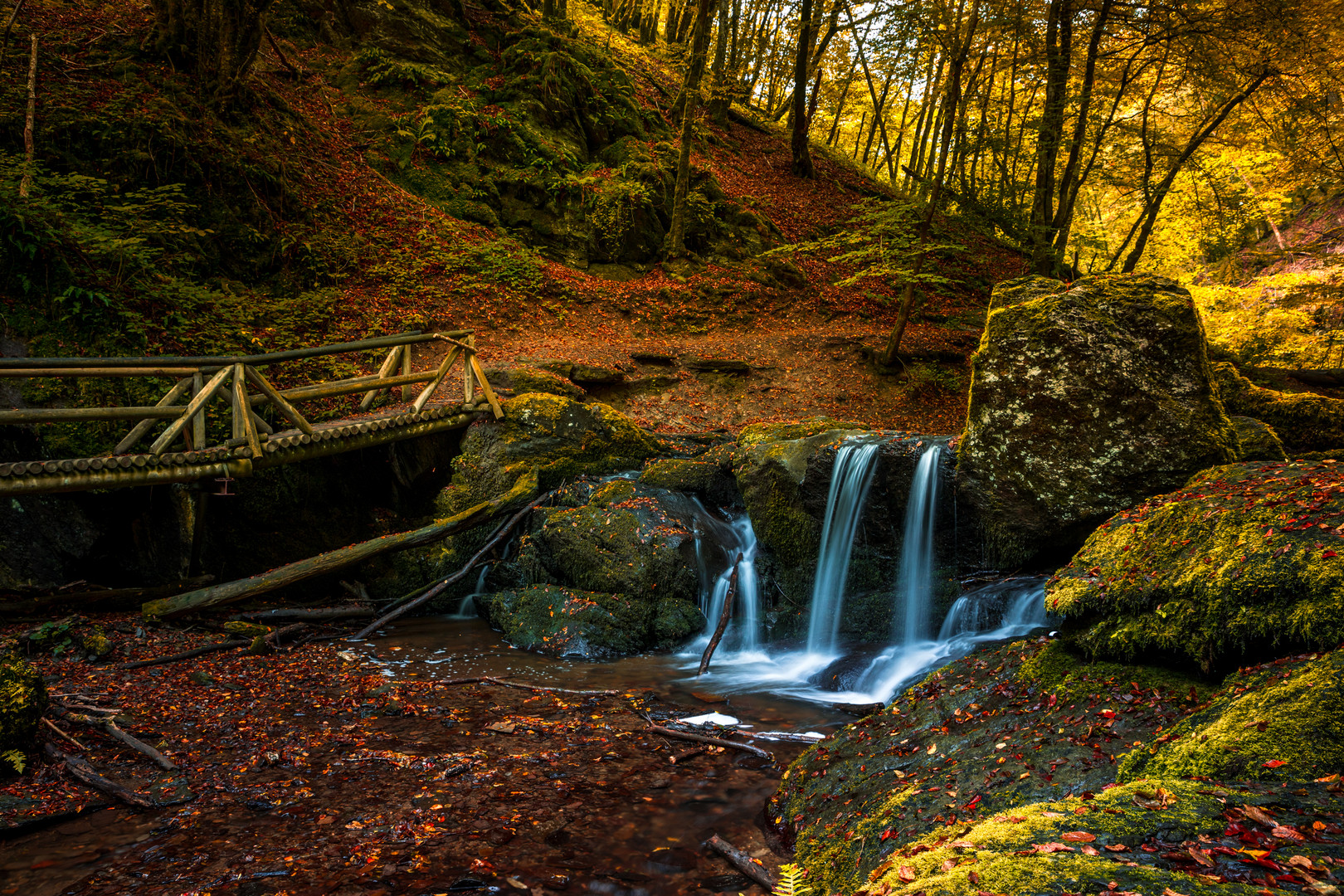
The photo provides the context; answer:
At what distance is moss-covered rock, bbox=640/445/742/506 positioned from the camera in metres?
9.46

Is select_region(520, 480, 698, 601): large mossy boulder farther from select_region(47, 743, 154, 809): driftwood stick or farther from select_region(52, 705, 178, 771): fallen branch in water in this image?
select_region(47, 743, 154, 809): driftwood stick

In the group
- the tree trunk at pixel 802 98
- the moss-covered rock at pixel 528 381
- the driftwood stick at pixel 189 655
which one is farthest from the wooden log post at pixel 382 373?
the tree trunk at pixel 802 98

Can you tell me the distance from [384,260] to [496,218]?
12.0 ft

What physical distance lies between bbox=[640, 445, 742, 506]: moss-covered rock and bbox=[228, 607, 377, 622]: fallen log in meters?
4.08

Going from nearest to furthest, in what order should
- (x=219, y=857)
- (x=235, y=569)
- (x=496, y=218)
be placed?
(x=219, y=857) → (x=235, y=569) → (x=496, y=218)

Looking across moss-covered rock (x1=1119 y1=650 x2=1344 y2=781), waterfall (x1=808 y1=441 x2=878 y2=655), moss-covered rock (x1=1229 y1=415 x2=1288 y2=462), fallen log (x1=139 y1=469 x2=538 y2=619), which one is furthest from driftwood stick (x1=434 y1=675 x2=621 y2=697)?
moss-covered rock (x1=1229 y1=415 x2=1288 y2=462)

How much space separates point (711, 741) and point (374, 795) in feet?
7.99

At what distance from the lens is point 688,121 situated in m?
16.3

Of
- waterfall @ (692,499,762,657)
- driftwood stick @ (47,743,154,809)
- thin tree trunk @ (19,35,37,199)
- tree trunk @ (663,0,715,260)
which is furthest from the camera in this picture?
tree trunk @ (663,0,715,260)

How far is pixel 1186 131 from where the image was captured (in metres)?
14.7

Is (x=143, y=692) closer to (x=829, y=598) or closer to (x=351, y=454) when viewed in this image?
(x=351, y=454)

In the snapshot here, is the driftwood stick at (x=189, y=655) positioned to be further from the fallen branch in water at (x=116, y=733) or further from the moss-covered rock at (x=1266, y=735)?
the moss-covered rock at (x=1266, y=735)

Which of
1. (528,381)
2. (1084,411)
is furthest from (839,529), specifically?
(528,381)

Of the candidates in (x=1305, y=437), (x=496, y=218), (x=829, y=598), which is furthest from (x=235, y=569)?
(x=1305, y=437)
